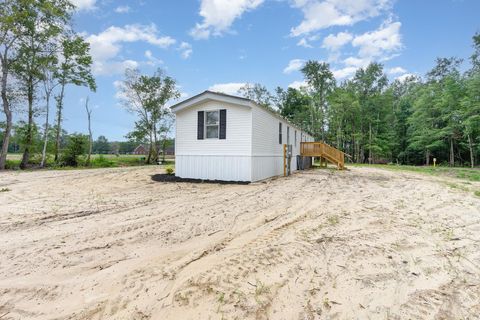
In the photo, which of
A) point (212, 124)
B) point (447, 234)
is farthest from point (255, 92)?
point (447, 234)

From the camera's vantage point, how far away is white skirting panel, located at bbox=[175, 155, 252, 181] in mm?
10047

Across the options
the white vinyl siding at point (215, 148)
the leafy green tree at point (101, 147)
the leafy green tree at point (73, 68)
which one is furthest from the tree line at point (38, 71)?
the leafy green tree at point (101, 147)

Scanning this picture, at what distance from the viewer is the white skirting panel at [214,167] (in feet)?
33.0

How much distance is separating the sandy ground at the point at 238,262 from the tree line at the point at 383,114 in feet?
Result: 81.4

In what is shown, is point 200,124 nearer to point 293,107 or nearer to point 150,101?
point 150,101

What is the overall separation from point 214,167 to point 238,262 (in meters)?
7.73

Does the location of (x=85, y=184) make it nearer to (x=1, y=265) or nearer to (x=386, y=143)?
(x=1, y=265)

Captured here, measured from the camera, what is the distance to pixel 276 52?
2153cm

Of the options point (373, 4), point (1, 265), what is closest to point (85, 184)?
point (1, 265)

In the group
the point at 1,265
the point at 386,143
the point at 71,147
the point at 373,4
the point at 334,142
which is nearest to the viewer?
the point at 1,265

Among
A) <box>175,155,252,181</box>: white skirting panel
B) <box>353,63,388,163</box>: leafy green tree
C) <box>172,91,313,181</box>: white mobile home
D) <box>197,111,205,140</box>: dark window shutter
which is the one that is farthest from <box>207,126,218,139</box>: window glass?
<box>353,63,388,163</box>: leafy green tree

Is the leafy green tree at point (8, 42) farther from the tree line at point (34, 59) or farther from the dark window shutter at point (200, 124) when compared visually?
the dark window shutter at point (200, 124)

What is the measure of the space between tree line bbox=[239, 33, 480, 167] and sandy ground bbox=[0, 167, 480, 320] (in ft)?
81.4

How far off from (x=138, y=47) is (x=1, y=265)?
1629cm
